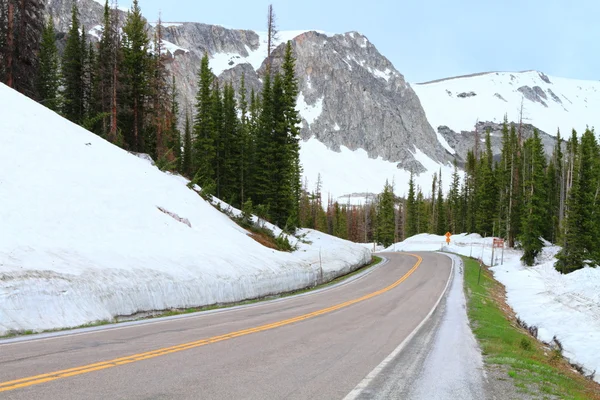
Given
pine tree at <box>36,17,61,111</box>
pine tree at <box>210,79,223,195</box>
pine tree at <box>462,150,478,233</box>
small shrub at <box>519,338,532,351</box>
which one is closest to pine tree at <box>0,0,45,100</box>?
pine tree at <box>36,17,61,111</box>

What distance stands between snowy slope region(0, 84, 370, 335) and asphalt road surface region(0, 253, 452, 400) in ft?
6.72

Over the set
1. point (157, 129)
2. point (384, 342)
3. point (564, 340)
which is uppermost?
point (157, 129)

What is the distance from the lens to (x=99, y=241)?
16.8 metres

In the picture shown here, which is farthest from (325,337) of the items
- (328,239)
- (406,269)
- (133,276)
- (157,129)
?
(157,129)

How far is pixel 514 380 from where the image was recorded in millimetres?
7762

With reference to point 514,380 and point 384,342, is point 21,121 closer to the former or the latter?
point 384,342

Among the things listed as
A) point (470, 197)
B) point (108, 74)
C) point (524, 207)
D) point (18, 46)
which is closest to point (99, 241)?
point (18, 46)

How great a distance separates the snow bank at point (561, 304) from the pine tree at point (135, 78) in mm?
34202

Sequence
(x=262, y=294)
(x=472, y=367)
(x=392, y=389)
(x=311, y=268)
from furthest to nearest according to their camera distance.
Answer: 1. (x=311, y=268)
2. (x=262, y=294)
3. (x=472, y=367)
4. (x=392, y=389)

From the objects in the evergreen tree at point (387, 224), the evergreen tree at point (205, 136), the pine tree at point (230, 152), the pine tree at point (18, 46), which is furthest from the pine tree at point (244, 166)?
the evergreen tree at point (387, 224)

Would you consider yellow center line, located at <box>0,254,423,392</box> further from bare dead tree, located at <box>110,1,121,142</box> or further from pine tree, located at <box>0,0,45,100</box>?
pine tree, located at <box>0,0,45,100</box>

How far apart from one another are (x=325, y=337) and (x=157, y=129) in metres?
38.6

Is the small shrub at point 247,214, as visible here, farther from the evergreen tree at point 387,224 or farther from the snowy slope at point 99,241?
the evergreen tree at point 387,224

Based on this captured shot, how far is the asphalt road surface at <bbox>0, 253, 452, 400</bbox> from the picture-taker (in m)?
5.83
